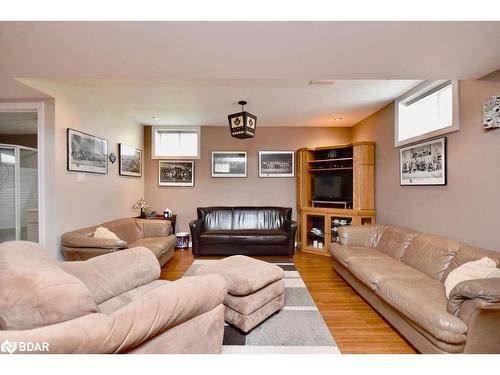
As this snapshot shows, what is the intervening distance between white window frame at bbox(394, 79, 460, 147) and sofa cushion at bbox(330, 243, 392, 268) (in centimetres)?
153

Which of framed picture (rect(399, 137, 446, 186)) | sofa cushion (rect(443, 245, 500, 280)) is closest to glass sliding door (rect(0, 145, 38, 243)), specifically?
sofa cushion (rect(443, 245, 500, 280))

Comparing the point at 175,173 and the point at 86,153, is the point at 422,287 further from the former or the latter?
the point at 175,173

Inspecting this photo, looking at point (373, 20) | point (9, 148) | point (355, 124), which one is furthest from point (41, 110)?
point (355, 124)

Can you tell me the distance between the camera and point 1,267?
1.11 meters

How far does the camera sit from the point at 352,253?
10.1 feet

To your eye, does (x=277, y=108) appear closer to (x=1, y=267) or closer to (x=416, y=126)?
(x=416, y=126)

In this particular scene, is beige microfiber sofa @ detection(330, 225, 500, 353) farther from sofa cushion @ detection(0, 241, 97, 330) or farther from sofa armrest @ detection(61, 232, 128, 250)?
sofa armrest @ detection(61, 232, 128, 250)

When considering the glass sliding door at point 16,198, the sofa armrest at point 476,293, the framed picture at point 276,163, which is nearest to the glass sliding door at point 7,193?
the glass sliding door at point 16,198

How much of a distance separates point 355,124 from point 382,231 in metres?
2.57

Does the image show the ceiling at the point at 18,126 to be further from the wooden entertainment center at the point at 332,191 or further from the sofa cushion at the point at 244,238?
the wooden entertainment center at the point at 332,191

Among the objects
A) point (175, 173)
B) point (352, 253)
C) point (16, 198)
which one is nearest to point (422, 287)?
point (352, 253)

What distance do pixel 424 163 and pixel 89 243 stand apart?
4.10 metres

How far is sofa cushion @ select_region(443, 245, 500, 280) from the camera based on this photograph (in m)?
1.95

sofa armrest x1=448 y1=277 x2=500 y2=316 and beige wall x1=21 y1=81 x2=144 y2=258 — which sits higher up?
beige wall x1=21 y1=81 x2=144 y2=258
